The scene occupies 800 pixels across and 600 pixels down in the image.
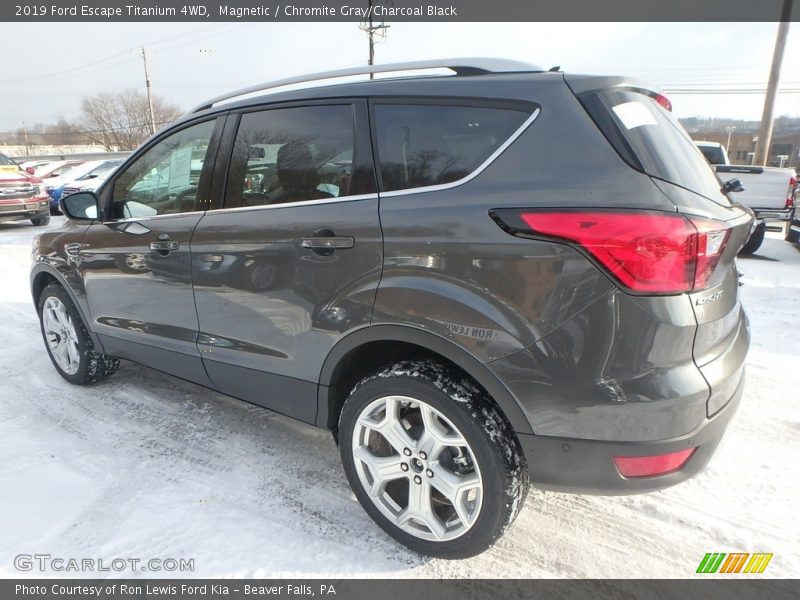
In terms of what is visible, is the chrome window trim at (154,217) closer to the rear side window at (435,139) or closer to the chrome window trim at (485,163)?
the rear side window at (435,139)

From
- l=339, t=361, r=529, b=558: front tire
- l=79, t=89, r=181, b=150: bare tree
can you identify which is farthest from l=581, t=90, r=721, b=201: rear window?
l=79, t=89, r=181, b=150: bare tree

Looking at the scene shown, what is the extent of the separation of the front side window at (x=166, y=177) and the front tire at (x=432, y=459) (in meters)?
1.56

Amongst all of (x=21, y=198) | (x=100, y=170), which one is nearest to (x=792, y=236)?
(x=21, y=198)

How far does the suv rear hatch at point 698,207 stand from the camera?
1.70 metres

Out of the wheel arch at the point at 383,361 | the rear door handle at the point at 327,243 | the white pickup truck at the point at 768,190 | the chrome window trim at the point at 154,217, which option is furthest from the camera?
the white pickup truck at the point at 768,190

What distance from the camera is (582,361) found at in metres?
1.68

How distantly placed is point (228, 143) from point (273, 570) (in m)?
2.06

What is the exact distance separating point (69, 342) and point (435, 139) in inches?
130

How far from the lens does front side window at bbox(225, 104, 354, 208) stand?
228 centimetres

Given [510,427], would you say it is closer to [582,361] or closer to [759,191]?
[582,361]

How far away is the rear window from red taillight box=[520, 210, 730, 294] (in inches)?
8.3

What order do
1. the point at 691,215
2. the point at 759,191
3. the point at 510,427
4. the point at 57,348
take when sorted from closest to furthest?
the point at 691,215 → the point at 510,427 → the point at 57,348 → the point at 759,191

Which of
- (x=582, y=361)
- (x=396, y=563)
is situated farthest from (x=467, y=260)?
(x=396, y=563)

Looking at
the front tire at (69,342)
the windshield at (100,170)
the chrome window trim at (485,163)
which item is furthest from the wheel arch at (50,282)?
the windshield at (100,170)
